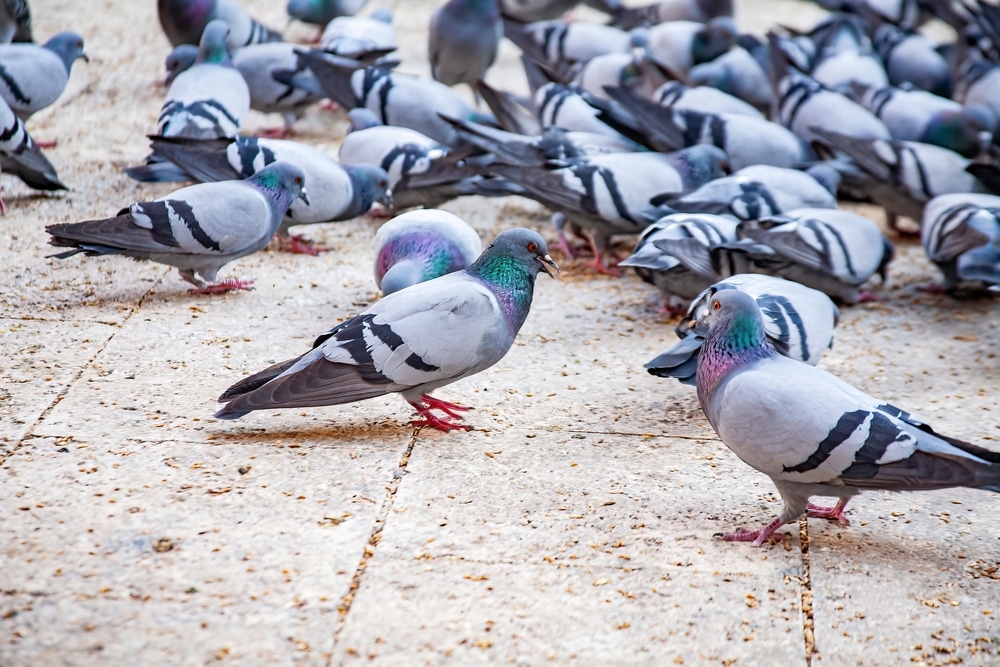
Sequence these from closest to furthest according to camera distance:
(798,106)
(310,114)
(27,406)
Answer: (27,406) → (798,106) → (310,114)

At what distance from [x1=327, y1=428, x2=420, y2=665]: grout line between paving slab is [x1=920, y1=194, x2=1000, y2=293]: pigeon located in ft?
11.1

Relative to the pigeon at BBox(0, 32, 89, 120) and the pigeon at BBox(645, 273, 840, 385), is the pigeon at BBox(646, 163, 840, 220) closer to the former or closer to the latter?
→ the pigeon at BBox(645, 273, 840, 385)

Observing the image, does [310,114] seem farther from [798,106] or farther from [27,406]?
[27,406]

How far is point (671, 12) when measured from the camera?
11195 millimetres

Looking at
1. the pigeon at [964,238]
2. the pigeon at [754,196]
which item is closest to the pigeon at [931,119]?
the pigeon at [964,238]

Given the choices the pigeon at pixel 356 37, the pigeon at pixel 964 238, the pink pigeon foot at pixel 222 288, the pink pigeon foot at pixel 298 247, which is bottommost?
the pink pigeon foot at pixel 298 247

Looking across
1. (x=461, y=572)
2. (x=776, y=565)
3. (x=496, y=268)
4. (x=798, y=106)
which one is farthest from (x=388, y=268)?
(x=798, y=106)

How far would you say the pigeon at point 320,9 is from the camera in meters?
9.98

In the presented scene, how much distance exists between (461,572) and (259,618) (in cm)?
63

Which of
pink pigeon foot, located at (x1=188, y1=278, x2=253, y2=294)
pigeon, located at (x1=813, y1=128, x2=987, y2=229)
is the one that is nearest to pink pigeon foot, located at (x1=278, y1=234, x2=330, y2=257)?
pink pigeon foot, located at (x1=188, y1=278, x2=253, y2=294)

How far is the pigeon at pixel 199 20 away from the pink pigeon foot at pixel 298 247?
9.01 feet

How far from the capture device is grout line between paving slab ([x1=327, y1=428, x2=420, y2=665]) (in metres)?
2.89

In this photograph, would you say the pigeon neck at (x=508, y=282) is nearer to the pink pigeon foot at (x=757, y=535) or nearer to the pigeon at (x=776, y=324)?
the pigeon at (x=776, y=324)

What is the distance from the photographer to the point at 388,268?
4855 mm
